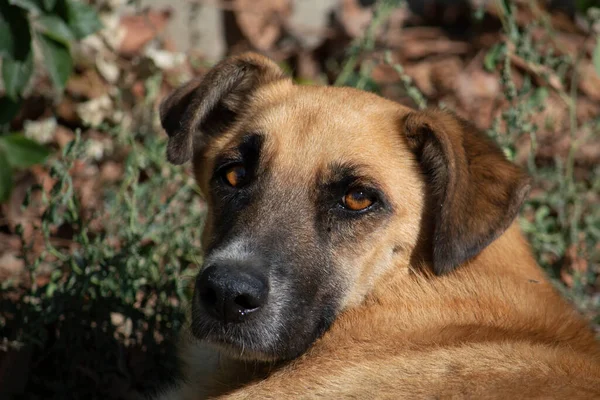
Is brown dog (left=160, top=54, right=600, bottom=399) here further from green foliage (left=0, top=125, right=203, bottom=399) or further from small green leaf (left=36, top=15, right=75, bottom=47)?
small green leaf (left=36, top=15, right=75, bottom=47)

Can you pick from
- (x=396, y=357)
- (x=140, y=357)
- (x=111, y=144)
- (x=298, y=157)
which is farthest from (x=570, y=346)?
(x=111, y=144)

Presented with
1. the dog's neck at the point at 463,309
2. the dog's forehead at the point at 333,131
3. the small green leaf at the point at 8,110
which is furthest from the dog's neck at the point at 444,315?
the small green leaf at the point at 8,110

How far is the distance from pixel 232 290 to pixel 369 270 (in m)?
0.65

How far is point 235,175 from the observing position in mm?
3705

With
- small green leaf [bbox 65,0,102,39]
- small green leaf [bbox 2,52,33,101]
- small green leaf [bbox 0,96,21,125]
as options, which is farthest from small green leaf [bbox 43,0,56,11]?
small green leaf [bbox 0,96,21,125]

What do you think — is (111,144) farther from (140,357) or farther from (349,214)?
(349,214)

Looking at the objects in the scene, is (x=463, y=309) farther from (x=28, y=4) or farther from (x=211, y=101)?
(x=28, y=4)

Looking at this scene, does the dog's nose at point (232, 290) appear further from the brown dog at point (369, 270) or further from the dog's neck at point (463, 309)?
the dog's neck at point (463, 309)

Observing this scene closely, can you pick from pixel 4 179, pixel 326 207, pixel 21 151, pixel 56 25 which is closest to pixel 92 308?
pixel 4 179

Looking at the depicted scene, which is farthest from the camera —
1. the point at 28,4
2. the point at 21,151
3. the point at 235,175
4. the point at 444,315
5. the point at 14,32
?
the point at 21,151

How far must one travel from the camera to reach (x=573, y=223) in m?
5.49

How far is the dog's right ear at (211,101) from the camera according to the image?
394 centimetres

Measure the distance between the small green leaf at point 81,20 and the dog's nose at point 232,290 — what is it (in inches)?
75.0

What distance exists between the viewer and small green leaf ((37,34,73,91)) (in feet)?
15.1
